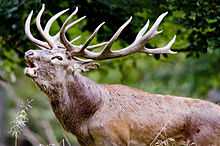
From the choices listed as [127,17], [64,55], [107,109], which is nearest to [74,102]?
[107,109]

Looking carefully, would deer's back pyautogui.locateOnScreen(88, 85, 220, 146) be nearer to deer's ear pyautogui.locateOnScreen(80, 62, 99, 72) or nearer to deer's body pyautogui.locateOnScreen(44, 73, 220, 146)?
deer's body pyautogui.locateOnScreen(44, 73, 220, 146)

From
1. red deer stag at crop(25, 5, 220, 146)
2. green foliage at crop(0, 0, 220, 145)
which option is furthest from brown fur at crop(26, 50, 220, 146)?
green foliage at crop(0, 0, 220, 145)

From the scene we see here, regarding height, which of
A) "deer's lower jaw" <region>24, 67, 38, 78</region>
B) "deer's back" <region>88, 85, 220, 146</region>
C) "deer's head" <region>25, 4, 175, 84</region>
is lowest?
"deer's back" <region>88, 85, 220, 146</region>

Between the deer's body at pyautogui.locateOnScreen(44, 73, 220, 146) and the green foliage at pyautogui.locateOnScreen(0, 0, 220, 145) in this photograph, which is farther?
the green foliage at pyautogui.locateOnScreen(0, 0, 220, 145)

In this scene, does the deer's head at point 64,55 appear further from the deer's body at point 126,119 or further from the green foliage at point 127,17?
the green foliage at point 127,17

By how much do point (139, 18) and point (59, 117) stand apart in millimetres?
1981

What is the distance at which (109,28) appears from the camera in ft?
28.9

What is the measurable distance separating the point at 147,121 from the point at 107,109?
1.13ft

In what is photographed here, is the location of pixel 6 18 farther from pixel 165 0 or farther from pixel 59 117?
pixel 59 117

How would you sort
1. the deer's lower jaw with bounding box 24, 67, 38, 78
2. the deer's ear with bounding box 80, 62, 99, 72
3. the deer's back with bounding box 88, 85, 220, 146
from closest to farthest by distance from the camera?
the deer's lower jaw with bounding box 24, 67, 38, 78, the deer's back with bounding box 88, 85, 220, 146, the deer's ear with bounding box 80, 62, 99, 72

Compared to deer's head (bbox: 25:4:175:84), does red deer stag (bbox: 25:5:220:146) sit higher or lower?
lower

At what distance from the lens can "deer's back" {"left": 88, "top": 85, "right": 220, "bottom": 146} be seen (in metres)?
6.90

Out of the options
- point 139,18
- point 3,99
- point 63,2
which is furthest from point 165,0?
point 3,99

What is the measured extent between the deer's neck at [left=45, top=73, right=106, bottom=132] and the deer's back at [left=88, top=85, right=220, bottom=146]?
8cm
